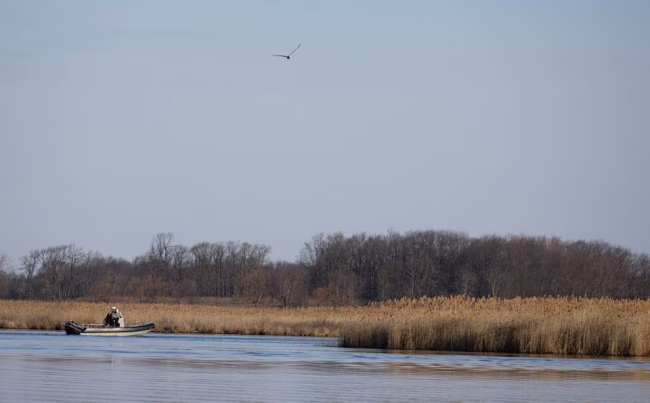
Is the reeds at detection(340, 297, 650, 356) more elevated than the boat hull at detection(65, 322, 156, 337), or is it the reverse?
the reeds at detection(340, 297, 650, 356)

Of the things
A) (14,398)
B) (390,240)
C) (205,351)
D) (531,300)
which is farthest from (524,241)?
(14,398)

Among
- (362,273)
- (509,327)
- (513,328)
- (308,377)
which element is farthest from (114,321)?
(362,273)

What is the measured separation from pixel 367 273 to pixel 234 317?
58.2 m

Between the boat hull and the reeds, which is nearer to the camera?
the reeds

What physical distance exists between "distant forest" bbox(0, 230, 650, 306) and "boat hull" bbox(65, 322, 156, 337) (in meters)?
42.2

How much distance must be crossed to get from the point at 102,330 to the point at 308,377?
28475 mm

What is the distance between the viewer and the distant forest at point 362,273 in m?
95.4

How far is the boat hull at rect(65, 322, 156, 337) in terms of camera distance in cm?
4625

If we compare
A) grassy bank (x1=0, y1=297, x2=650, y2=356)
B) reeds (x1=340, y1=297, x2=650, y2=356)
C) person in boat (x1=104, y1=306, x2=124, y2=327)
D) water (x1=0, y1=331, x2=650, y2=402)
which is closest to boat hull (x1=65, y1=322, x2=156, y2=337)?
person in boat (x1=104, y1=306, x2=124, y2=327)

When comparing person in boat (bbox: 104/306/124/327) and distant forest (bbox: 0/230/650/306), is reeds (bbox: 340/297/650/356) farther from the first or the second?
distant forest (bbox: 0/230/650/306)

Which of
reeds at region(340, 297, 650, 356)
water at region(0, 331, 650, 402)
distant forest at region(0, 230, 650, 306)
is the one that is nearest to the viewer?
water at region(0, 331, 650, 402)

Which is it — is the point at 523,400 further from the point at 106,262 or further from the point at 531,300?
the point at 106,262

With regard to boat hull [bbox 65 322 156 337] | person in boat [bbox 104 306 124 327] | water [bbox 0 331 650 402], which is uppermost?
person in boat [bbox 104 306 124 327]

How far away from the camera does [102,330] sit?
154 feet
